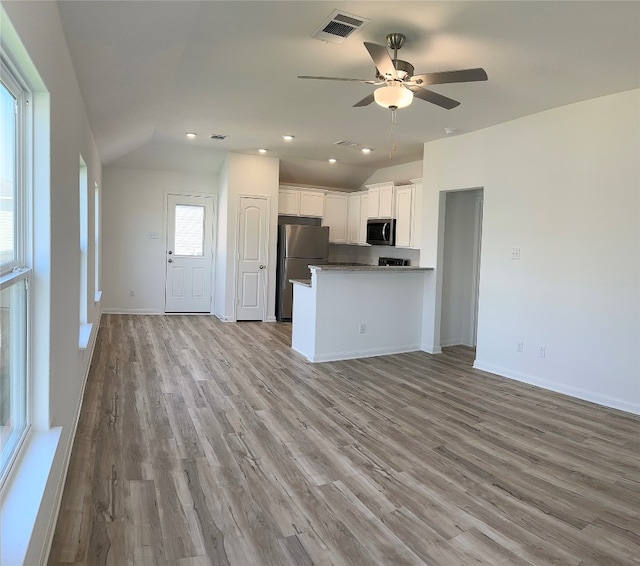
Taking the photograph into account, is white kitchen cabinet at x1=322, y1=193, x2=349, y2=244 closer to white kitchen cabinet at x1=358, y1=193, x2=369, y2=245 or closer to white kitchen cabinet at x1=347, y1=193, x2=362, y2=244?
white kitchen cabinet at x1=347, y1=193, x2=362, y2=244

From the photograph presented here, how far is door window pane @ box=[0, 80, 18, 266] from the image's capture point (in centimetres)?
168

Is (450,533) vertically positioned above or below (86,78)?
below

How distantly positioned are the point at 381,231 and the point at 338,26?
15.2 ft

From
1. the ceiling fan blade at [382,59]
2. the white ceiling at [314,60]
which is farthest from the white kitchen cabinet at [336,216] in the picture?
the ceiling fan blade at [382,59]

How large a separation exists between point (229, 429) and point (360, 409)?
3.60ft

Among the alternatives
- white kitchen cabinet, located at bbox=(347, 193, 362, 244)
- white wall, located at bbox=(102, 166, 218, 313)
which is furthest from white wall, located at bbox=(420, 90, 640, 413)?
white wall, located at bbox=(102, 166, 218, 313)

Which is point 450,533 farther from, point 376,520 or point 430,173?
point 430,173

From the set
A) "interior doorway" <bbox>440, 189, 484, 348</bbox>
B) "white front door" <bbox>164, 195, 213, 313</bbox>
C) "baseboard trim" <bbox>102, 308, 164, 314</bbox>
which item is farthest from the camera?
"white front door" <bbox>164, 195, 213, 313</bbox>

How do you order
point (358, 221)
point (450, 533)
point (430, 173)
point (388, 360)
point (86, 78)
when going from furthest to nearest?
point (358, 221) < point (430, 173) < point (388, 360) < point (86, 78) < point (450, 533)

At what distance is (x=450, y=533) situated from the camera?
2.18 metres

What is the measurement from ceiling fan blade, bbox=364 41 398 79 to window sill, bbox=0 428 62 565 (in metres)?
2.54

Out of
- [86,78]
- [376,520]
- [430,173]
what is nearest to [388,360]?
[430,173]

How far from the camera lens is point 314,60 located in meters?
3.43

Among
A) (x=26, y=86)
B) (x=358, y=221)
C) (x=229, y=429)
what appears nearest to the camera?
(x=26, y=86)
